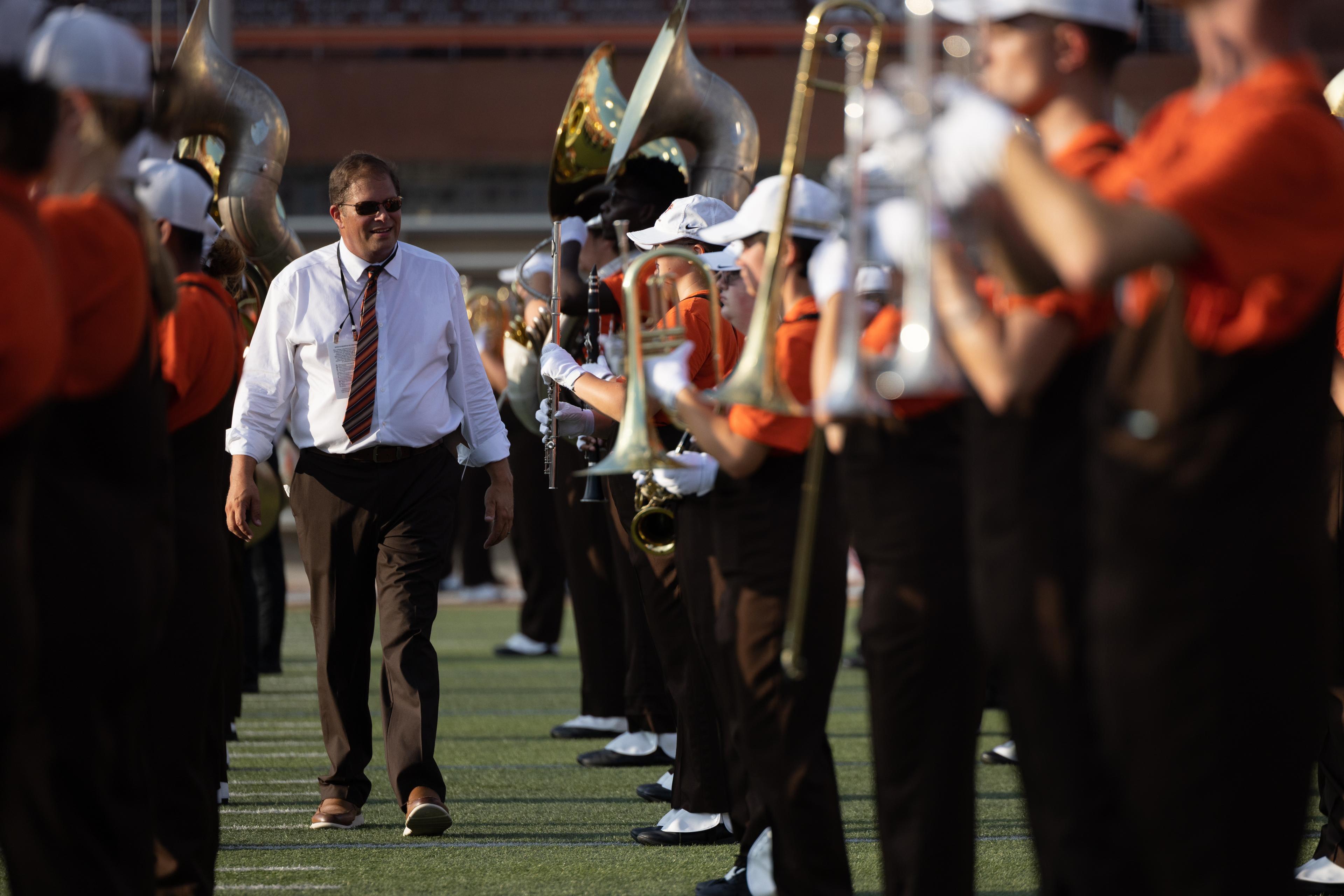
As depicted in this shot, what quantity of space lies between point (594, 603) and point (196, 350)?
408 cm

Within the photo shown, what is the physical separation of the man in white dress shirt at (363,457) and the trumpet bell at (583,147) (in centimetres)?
123

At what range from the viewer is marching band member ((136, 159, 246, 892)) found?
3.89 meters

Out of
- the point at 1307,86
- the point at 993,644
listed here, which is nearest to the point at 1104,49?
the point at 1307,86

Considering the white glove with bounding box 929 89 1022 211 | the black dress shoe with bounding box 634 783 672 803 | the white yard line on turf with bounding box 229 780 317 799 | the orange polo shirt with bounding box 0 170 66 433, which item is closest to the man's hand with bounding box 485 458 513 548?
the black dress shoe with bounding box 634 783 672 803

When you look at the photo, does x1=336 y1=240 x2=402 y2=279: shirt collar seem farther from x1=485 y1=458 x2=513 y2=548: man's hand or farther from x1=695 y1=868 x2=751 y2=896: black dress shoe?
x1=695 y1=868 x2=751 y2=896: black dress shoe

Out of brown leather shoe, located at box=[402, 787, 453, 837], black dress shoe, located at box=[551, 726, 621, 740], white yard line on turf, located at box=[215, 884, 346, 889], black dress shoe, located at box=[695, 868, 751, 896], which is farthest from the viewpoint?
black dress shoe, located at box=[551, 726, 621, 740]

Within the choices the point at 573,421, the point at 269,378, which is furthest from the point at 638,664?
the point at 269,378

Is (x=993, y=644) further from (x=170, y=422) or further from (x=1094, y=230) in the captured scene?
(x=170, y=422)

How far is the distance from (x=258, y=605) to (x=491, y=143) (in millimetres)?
11043

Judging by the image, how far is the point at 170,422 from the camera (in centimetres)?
392

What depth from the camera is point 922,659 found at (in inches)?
136

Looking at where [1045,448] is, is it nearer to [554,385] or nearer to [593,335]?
[593,335]

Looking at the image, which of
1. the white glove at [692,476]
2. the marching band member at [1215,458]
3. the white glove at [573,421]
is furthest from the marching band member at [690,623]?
the marching band member at [1215,458]

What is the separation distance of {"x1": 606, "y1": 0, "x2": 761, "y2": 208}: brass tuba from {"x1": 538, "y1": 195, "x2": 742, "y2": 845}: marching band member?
3.91ft
